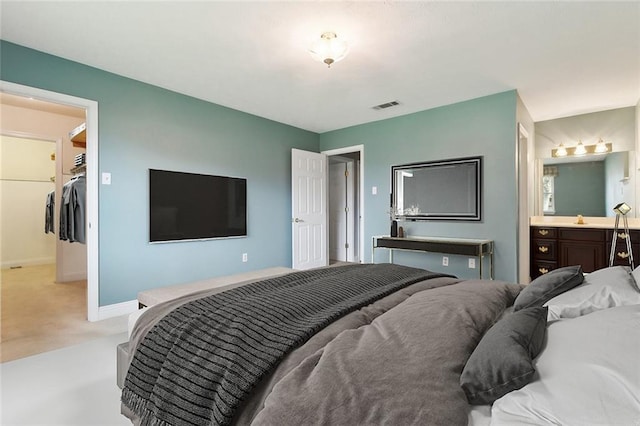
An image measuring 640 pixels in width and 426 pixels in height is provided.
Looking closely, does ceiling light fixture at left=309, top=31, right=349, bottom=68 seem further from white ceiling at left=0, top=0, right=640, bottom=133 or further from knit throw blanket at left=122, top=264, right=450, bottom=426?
knit throw blanket at left=122, top=264, right=450, bottom=426

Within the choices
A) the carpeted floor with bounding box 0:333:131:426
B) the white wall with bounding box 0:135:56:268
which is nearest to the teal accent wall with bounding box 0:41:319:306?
the carpeted floor with bounding box 0:333:131:426

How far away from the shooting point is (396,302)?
146cm

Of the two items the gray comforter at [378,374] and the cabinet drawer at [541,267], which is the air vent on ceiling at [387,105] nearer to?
the cabinet drawer at [541,267]

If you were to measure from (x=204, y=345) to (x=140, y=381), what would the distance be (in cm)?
32

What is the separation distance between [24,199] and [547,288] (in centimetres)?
808

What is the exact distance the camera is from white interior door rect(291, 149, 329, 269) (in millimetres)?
4898

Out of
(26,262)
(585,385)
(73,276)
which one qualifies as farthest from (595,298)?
(26,262)

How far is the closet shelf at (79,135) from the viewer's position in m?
3.87

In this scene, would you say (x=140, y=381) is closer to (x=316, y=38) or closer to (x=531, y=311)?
(x=531, y=311)

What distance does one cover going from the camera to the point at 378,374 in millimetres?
815

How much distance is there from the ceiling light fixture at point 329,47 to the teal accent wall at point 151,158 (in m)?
2.00

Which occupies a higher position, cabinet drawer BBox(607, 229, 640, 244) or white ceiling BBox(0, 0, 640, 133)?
white ceiling BBox(0, 0, 640, 133)

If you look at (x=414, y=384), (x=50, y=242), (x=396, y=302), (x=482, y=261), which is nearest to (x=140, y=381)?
(x=414, y=384)

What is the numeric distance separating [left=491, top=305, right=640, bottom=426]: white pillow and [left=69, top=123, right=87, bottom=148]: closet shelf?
14.5 feet
